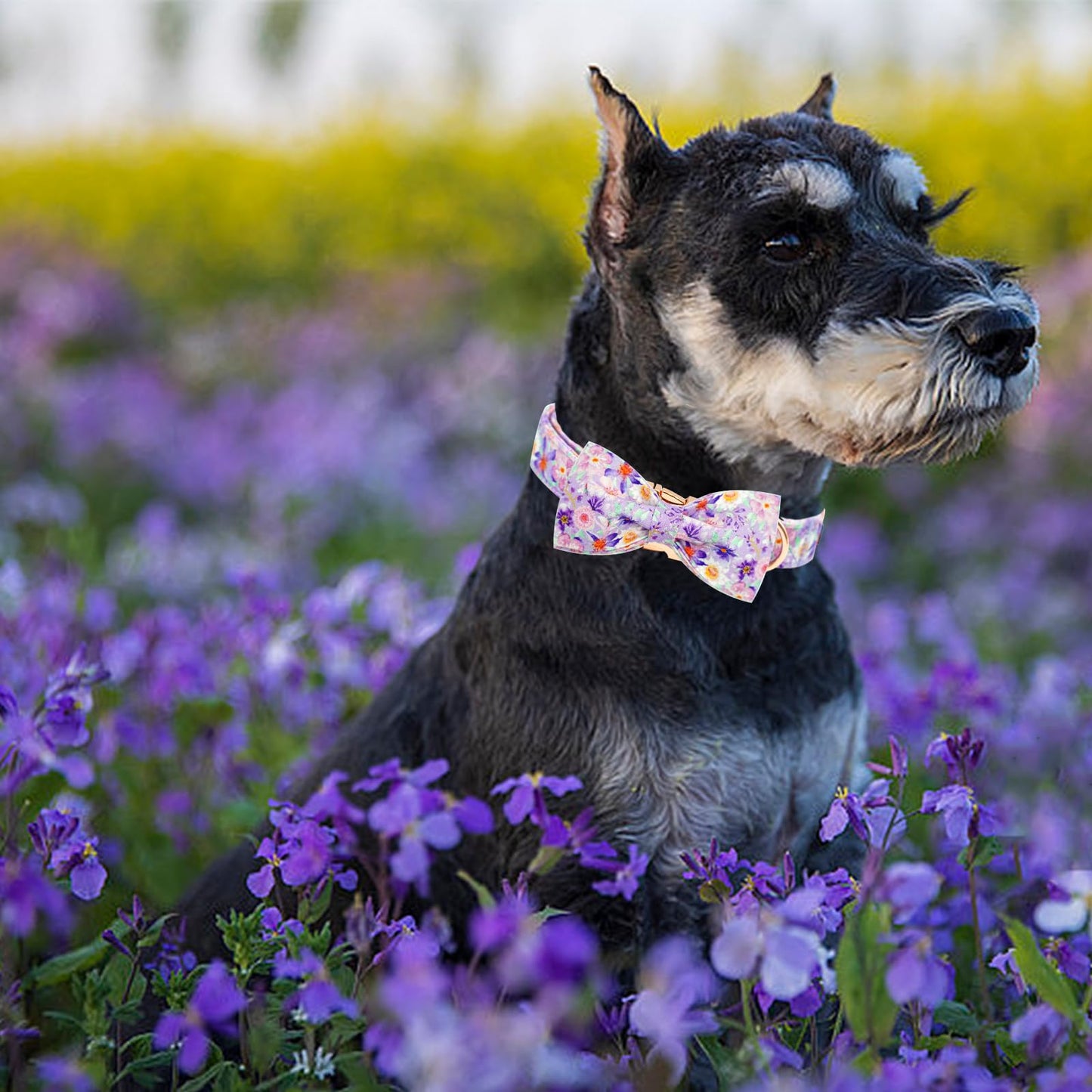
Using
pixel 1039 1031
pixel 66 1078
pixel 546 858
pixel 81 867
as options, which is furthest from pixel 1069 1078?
pixel 81 867

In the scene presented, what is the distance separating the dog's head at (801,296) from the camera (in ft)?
8.08

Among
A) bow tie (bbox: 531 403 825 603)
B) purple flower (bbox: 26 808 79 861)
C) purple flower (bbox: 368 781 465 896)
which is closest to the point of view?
purple flower (bbox: 368 781 465 896)

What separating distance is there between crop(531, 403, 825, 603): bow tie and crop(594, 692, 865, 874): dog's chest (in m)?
0.29

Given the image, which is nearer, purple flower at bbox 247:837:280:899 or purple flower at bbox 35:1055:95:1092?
purple flower at bbox 35:1055:95:1092

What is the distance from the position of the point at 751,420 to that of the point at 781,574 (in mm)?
333

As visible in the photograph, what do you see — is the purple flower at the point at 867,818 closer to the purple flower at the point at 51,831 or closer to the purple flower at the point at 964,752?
the purple flower at the point at 964,752

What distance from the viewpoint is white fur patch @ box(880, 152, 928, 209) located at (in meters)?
2.76

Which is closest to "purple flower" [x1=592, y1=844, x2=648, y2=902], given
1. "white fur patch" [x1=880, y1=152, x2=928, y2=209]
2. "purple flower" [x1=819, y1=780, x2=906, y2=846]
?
"purple flower" [x1=819, y1=780, x2=906, y2=846]

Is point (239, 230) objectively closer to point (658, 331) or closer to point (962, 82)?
point (962, 82)

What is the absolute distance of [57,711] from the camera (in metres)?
2.24

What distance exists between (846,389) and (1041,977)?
1130 millimetres

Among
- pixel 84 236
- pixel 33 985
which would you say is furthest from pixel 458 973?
pixel 84 236

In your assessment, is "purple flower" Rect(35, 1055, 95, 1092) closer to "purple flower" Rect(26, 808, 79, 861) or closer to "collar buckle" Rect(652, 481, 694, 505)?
"purple flower" Rect(26, 808, 79, 861)

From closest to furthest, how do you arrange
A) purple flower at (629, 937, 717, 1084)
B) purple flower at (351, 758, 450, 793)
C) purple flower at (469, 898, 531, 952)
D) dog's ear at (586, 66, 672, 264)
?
purple flower at (469, 898, 531, 952) → purple flower at (629, 937, 717, 1084) → purple flower at (351, 758, 450, 793) → dog's ear at (586, 66, 672, 264)
